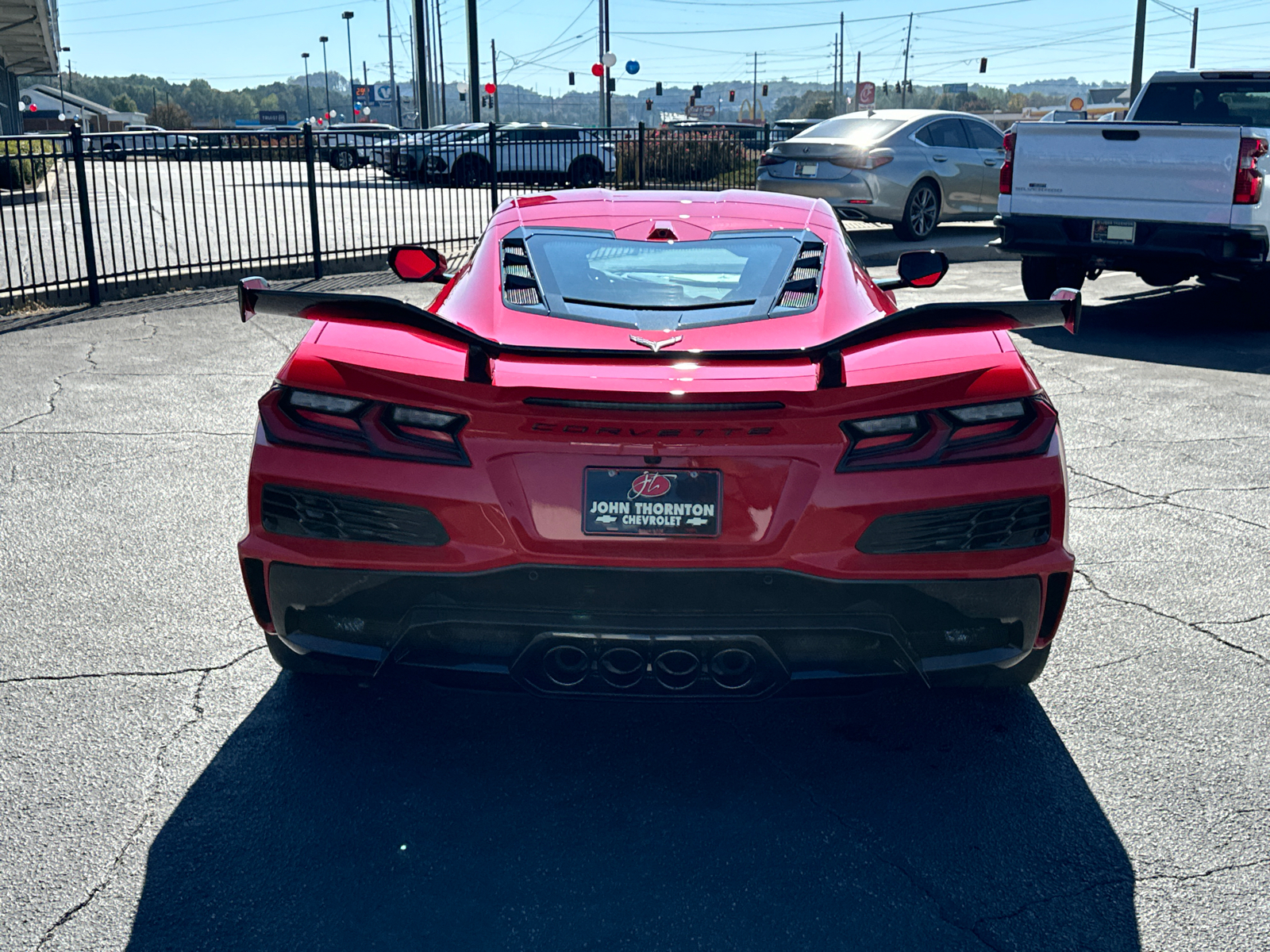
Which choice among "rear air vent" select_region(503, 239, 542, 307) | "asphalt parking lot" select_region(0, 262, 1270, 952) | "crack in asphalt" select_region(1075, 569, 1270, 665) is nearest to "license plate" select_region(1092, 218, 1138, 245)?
"asphalt parking lot" select_region(0, 262, 1270, 952)

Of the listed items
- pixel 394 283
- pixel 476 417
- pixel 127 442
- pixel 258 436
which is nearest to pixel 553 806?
pixel 476 417

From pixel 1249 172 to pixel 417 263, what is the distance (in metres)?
7.27

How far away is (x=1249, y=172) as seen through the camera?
30.1ft

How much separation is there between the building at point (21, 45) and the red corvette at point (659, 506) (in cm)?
2628

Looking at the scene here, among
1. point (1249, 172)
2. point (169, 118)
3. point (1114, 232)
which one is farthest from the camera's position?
point (169, 118)

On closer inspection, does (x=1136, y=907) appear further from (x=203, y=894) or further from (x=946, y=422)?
(x=203, y=894)

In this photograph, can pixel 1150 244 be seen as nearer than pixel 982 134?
Yes

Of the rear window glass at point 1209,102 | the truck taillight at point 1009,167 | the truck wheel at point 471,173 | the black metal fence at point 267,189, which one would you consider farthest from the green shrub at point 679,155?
the truck taillight at point 1009,167

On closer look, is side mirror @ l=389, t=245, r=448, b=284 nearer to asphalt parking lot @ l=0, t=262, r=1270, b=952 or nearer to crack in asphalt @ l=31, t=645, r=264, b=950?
asphalt parking lot @ l=0, t=262, r=1270, b=952

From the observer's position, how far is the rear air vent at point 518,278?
3539mm

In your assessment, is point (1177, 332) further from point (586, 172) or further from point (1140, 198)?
point (586, 172)

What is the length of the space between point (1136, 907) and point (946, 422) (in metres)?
1.15

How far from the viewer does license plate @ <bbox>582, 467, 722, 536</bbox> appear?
9.11ft

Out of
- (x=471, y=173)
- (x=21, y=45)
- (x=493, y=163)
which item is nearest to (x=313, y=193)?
(x=493, y=163)
